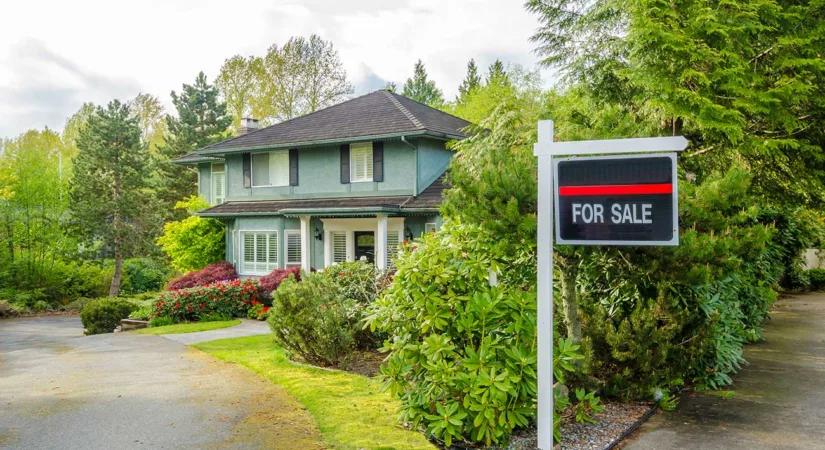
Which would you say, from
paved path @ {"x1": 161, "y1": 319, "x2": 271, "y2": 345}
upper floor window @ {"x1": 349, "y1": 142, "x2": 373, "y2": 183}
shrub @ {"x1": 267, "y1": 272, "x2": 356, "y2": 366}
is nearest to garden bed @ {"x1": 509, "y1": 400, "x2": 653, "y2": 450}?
shrub @ {"x1": 267, "y1": 272, "x2": 356, "y2": 366}

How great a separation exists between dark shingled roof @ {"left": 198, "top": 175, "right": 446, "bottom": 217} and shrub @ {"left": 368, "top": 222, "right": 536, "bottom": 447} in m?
10.6

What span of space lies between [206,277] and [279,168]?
15.3 feet

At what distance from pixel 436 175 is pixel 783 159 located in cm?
964

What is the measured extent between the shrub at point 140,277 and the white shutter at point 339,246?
15679mm

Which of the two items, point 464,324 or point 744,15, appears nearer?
point 464,324

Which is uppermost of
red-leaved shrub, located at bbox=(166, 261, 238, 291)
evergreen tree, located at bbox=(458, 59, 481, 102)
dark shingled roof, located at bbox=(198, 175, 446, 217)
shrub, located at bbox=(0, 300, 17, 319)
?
evergreen tree, located at bbox=(458, 59, 481, 102)

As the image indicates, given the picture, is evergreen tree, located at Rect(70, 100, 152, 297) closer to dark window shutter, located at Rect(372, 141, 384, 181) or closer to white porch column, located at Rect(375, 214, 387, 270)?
dark window shutter, located at Rect(372, 141, 384, 181)

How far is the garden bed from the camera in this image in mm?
5301

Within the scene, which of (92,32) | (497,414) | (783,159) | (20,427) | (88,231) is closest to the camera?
(497,414)

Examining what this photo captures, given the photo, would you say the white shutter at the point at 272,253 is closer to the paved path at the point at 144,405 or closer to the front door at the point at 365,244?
the front door at the point at 365,244

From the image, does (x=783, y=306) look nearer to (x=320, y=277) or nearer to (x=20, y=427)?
(x=320, y=277)

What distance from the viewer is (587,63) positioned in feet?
44.4

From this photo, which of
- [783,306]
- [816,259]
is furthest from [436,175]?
[816,259]

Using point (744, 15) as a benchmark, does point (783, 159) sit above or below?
below
